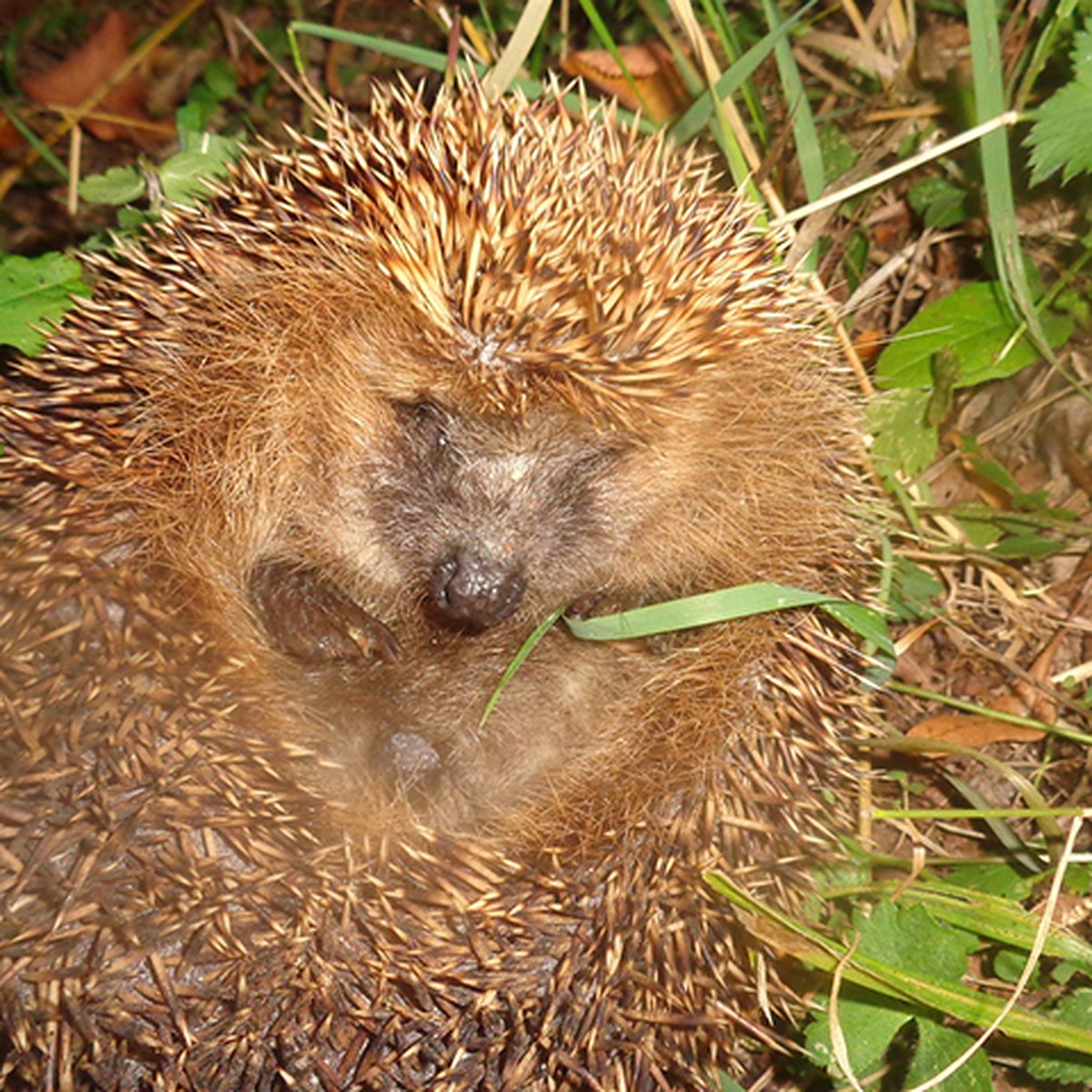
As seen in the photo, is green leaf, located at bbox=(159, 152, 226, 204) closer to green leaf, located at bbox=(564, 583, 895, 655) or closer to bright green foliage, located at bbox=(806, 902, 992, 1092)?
green leaf, located at bbox=(564, 583, 895, 655)

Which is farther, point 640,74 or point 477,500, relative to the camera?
point 640,74

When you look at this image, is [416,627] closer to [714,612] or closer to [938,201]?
[714,612]

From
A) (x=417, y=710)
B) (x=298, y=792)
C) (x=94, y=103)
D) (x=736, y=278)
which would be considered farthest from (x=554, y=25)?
(x=298, y=792)

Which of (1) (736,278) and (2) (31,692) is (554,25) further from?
(2) (31,692)

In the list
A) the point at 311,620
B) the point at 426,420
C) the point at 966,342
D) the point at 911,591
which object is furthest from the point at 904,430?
the point at 311,620

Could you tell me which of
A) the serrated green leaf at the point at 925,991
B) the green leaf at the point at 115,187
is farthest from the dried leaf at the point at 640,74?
the serrated green leaf at the point at 925,991

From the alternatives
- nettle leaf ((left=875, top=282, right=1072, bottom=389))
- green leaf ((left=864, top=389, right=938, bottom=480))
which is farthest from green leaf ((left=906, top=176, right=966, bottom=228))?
green leaf ((left=864, top=389, right=938, bottom=480))

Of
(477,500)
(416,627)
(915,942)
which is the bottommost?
(915,942)
